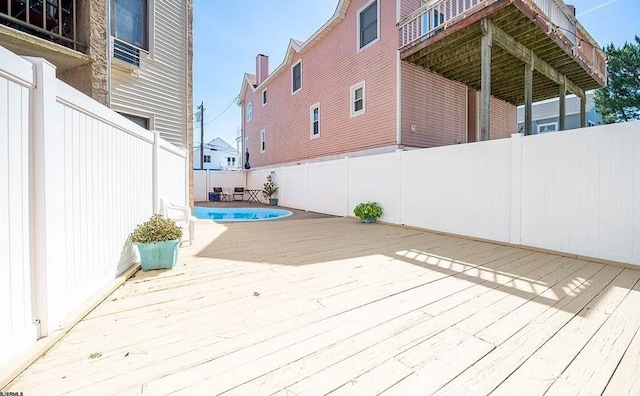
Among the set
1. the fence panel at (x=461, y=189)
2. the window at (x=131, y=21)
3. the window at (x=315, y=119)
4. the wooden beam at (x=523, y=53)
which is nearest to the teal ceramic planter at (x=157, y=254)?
the fence panel at (x=461, y=189)

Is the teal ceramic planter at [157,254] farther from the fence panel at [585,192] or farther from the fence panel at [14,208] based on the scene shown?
the fence panel at [585,192]

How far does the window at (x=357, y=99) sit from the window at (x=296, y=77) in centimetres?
370

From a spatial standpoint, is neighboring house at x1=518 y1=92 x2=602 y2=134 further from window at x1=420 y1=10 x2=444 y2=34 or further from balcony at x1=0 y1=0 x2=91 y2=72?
balcony at x1=0 y1=0 x2=91 y2=72

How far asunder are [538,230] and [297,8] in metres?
11.1

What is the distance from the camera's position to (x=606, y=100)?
556 inches

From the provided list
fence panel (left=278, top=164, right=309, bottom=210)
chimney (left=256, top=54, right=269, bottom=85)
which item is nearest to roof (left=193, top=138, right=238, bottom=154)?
chimney (left=256, top=54, right=269, bottom=85)

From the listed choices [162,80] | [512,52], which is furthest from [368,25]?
[162,80]

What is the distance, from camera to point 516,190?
4613 mm

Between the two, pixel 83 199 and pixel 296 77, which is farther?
pixel 296 77

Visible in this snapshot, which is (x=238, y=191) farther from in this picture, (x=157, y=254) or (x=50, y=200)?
(x=50, y=200)

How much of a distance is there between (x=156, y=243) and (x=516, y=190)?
5222mm

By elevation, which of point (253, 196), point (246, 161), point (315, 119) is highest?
point (315, 119)

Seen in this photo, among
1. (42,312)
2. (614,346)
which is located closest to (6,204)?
(42,312)

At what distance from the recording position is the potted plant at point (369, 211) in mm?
7137
